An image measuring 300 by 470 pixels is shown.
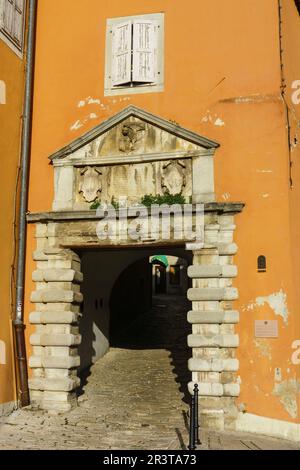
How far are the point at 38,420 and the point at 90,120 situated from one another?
5284 mm

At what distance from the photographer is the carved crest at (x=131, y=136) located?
941 centimetres

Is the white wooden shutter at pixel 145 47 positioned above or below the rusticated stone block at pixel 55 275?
above

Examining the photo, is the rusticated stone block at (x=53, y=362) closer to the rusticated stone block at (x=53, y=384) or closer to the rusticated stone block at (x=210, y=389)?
the rusticated stone block at (x=53, y=384)

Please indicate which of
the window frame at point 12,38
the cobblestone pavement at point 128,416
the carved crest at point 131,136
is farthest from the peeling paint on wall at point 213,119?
the cobblestone pavement at point 128,416

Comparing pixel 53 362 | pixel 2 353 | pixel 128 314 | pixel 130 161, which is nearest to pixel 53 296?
pixel 53 362

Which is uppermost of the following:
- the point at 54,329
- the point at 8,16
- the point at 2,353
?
the point at 8,16

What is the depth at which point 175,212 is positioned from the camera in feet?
29.0

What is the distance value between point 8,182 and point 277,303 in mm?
5010

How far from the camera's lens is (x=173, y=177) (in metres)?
9.08

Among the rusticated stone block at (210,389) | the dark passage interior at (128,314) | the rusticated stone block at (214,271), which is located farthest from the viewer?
the dark passage interior at (128,314)

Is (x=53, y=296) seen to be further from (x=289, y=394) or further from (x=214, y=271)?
(x=289, y=394)

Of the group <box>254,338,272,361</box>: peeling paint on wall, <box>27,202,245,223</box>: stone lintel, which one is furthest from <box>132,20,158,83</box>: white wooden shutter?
<box>254,338,272,361</box>: peeling paint on wall

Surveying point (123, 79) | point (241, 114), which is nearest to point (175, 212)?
point (241, 114)

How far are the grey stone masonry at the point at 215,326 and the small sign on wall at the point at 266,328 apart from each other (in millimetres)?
339
